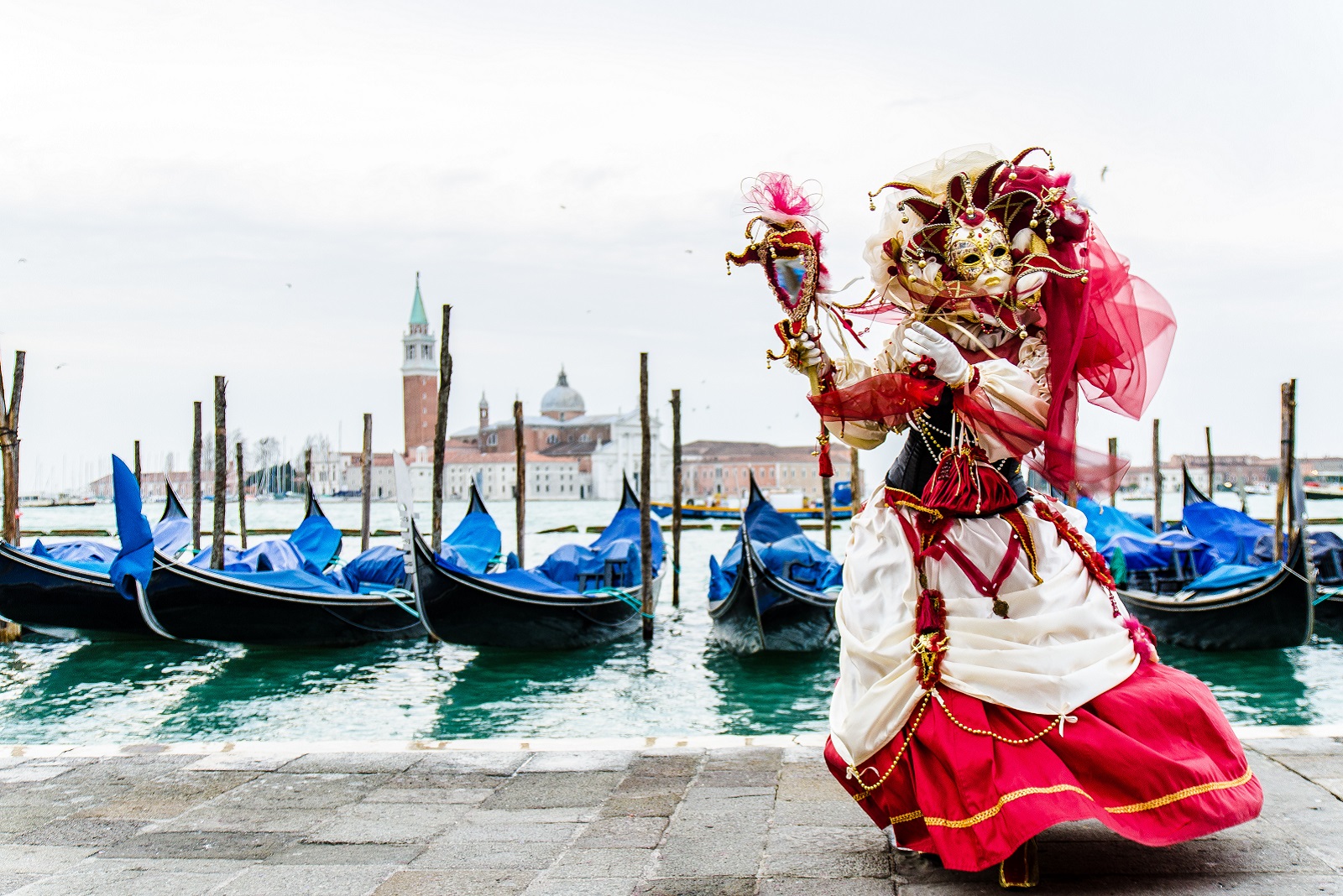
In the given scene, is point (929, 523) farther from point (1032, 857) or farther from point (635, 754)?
point (635, 754)

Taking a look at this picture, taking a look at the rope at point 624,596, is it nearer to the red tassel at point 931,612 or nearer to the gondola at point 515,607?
the gondola at point 515,607

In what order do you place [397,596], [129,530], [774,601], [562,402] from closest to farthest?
[129,530], [774,601], [397,596], [562,402]

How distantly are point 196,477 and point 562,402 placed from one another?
76673 millimetres

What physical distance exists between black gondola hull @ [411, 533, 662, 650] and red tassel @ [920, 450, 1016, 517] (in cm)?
618

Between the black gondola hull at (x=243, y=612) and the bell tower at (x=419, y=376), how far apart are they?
238 ft

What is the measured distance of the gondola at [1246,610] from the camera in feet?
26.9

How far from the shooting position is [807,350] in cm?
208

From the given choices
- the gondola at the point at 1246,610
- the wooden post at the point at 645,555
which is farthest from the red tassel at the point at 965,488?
the wooden post at the point at 645,555

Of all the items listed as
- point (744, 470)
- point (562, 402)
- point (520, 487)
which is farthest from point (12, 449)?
point (562, 402)

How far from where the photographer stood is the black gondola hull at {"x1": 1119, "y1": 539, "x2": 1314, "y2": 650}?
822 centimetres

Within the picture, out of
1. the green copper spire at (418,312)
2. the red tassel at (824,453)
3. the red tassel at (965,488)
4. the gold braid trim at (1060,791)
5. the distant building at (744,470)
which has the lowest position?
the distant building at (744,470)

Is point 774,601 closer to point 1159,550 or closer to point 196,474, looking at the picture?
point 1159,550

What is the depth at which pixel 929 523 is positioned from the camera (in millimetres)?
1969

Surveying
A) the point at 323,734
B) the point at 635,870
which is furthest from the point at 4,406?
the point at 635,870
